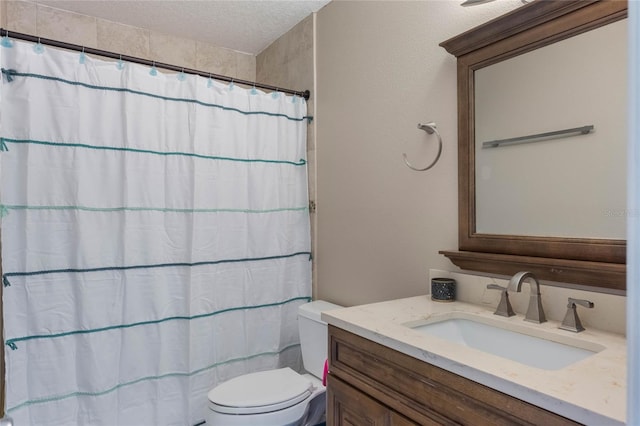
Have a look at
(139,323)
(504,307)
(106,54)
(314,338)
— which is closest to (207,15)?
(106,54)

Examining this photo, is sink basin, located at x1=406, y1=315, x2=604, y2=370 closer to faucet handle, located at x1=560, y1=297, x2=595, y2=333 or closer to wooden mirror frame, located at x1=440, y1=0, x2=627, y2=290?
faucet handle, located at x1=560, y1=297, x2=595, y2=333

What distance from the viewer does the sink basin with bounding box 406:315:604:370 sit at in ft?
3.35

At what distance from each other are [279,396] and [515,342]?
985 millimetres

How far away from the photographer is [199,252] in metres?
2.04

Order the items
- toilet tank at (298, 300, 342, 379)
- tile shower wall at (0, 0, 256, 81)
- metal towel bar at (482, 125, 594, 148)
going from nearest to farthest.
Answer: metal towel bar at (482, 125, 594, 148) < toilet tank at (298, 300, 342, 379) < tile shower wall at (0, 0, 256, 81)

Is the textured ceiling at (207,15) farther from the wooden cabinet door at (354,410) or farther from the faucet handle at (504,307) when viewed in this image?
the wooden cabinet door at (354,410)

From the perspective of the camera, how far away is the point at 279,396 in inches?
64.3

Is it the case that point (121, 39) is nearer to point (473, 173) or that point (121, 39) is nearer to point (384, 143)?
point (384, 143)

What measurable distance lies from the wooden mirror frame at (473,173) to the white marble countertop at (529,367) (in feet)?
0.54

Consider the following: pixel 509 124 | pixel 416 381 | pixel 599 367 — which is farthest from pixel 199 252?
pixel 599 367

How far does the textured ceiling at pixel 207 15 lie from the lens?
2.26 metres

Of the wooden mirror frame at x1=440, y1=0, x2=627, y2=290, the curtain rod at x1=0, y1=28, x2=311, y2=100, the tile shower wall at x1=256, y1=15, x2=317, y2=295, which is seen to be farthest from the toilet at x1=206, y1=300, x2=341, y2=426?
the curtain rod at x1=0, y1=28, x2=311, y2=100

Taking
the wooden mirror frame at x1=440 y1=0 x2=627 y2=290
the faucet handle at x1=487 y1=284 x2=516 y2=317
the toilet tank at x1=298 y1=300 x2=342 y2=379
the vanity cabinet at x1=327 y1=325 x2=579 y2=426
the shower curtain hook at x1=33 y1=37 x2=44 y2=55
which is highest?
the shower curtain hook at x1=33 y1=37 x2=44 y2=55

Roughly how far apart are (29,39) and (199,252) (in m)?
1.21
